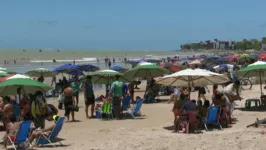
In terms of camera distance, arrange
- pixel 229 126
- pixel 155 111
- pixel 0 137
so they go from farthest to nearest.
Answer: pixel 155 111 < pixel 229 126 < pixel 0 137

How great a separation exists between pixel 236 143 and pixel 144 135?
89.6 inches

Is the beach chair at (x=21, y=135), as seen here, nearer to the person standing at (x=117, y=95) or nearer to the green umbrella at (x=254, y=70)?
the person standing at (x=117, y=95)

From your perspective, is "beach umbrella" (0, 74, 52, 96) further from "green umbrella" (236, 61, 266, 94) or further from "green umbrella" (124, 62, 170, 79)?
"green umbrella" (124, 62, 170, 79)

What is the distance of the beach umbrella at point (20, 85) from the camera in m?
10.6

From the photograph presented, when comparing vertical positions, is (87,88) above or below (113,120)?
above

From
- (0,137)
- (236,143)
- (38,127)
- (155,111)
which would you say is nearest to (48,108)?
(38,127)

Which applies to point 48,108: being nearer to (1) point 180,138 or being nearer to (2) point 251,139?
(1) point 180,138

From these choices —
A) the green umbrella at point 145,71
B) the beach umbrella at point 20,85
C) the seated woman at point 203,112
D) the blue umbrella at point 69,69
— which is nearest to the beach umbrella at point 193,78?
the seated woman at point 203,112

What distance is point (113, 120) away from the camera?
13453 mm

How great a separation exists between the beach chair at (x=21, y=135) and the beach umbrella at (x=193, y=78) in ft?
15.1

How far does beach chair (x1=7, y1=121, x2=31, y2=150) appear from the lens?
28.2ft

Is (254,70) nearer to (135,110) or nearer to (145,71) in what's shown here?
(135,110)

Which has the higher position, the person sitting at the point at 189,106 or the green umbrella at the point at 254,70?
the green umbrella at the point at 254,70

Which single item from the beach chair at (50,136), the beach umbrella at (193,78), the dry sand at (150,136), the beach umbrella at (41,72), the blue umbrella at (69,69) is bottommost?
the dry sand at (150,136)
